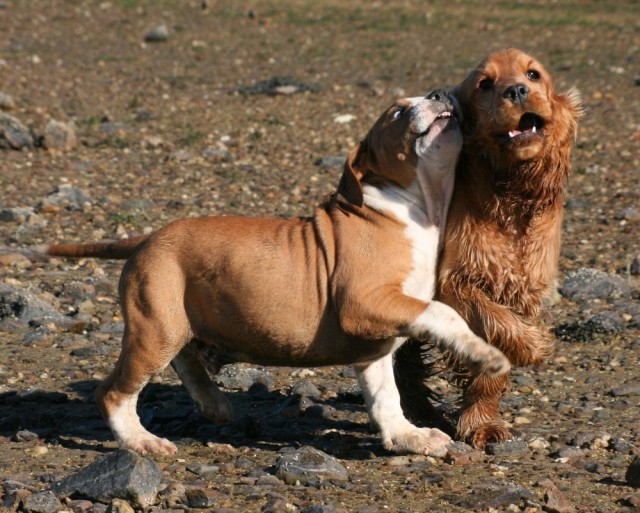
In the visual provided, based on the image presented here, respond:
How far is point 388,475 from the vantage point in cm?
561

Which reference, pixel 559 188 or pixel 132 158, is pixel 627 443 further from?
pixel 132 158

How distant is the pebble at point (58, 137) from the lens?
1277cm

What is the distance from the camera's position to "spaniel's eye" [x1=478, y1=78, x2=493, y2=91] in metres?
5.71

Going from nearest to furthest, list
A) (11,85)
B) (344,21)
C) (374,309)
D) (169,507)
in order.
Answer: (169,507) → (374,309) → (11,85) → (344,21)

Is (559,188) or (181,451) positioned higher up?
(559,188)

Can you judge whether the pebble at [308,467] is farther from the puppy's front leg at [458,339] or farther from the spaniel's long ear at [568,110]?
the spaniel's long ear at [568,110]

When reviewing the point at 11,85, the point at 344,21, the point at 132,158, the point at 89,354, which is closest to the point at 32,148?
the point at 132,158

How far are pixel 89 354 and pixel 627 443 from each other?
3286mm

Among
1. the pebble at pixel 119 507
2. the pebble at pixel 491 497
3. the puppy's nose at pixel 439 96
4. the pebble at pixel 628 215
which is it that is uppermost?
the puppy's nose at pixel 439 96

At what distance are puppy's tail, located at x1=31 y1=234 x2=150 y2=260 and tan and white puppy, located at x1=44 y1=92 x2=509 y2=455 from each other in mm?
362

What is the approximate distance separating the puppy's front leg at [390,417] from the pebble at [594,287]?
10.2ft

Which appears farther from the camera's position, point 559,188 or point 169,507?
point 559,188

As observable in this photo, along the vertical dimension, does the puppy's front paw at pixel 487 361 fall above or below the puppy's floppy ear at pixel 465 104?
below

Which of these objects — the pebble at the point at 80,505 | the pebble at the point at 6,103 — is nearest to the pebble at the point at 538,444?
the pebble at the point at 80,505
